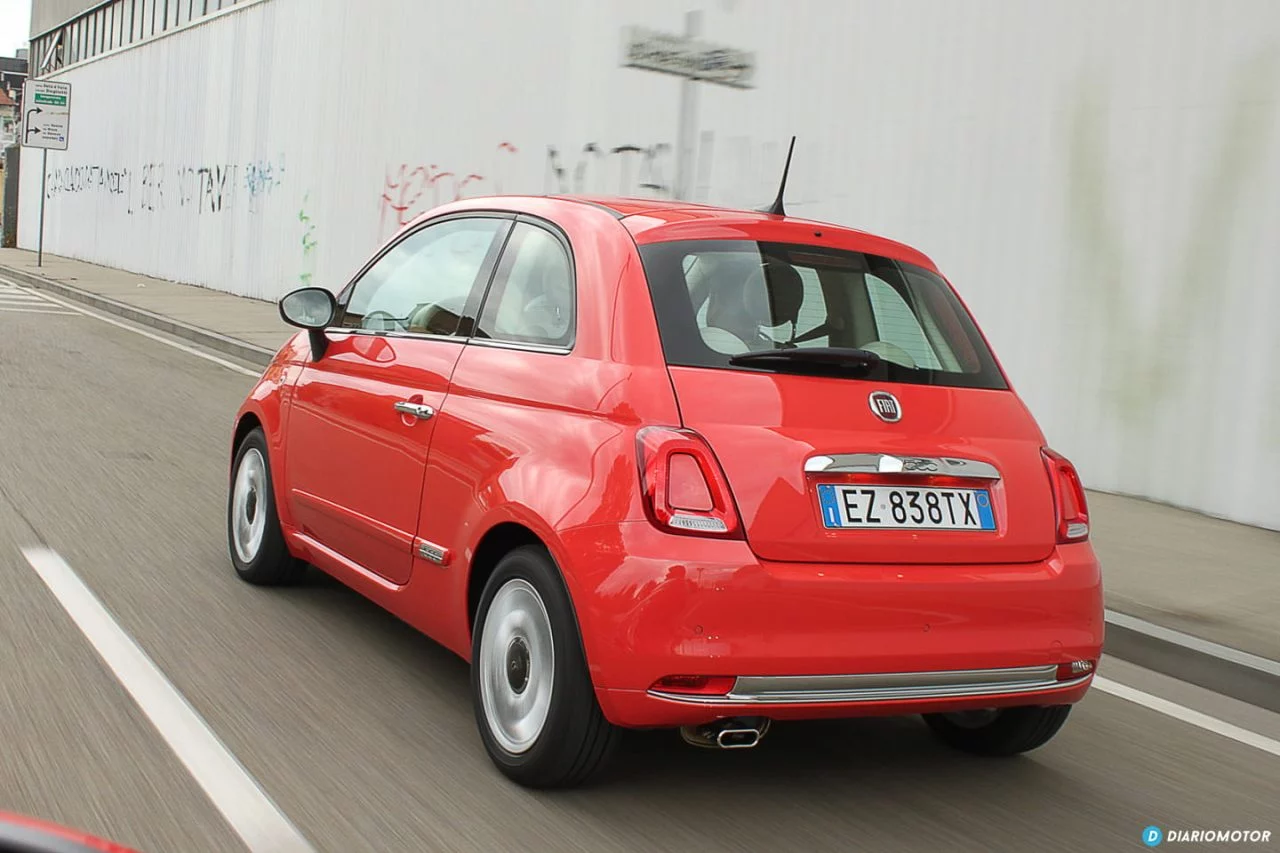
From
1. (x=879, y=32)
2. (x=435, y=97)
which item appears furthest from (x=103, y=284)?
(x=879, y=32)

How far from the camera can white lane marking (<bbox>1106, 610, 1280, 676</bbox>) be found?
5375 mm

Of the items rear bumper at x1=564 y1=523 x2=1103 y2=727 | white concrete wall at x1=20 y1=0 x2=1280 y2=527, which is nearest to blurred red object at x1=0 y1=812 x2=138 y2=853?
rear bumper at x1=564 y1=523 x2=1103 y2=727

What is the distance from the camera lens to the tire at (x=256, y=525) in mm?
5707

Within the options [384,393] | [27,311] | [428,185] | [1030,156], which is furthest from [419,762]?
[27,311]

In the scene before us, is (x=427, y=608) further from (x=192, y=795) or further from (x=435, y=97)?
(x=435, y=97)

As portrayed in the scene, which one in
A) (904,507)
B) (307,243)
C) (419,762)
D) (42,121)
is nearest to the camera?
(904,507)

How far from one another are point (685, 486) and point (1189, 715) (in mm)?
2542

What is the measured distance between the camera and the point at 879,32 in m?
11.8

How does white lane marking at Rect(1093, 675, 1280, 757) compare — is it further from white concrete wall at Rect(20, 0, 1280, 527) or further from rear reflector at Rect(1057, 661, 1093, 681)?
white concrete wall at Rect(20, 0, 1280, 527)

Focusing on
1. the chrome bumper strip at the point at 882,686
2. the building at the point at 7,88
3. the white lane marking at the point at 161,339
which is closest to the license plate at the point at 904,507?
the chrome bumper strip at the point at 882,686

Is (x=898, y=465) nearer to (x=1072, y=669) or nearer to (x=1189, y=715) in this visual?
(x=1072, y=669)

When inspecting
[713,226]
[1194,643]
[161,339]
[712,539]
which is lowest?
[161,339]

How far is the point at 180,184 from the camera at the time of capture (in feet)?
103

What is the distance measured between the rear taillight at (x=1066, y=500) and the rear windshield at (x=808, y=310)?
298 mm
